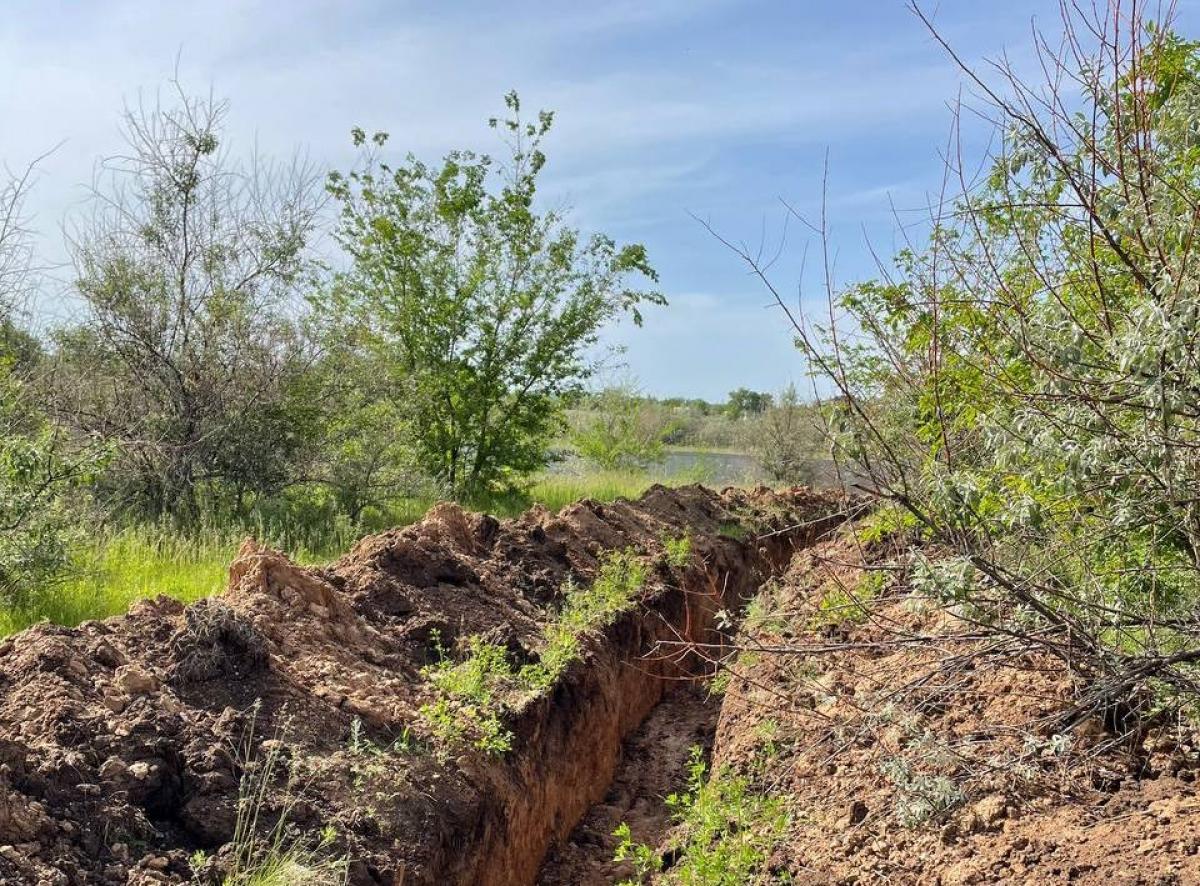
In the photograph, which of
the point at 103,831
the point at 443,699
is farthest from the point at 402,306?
the point at 103,831

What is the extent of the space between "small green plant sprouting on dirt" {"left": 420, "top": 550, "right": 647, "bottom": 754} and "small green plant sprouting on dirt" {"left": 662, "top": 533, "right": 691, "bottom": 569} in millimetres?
1961

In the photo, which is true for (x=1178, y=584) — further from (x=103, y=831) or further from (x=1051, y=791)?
(x=103, y=831)

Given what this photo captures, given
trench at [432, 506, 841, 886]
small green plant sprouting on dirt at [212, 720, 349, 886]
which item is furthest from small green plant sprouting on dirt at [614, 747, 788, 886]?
small green plant sprouting on dirt at [212, 720, 349, 886]

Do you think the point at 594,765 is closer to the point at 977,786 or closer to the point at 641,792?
the point at 641,792

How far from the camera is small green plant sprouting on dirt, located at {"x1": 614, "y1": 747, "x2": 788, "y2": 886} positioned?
14.4ft

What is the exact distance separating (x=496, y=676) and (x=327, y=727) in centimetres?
142

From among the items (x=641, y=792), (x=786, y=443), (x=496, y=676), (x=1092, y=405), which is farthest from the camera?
(x=786, y=443)

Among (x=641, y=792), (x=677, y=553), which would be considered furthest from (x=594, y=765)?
(x=677, y=553)

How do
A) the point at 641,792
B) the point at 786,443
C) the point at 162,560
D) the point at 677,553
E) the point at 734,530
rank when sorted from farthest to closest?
1. the point at 786,443
2. the point at 734,530
3. the point at 677,553
4. the point at 162,560
5. the point at 641,792

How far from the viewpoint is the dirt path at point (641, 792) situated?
229 inches

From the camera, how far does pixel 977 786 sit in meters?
4.30

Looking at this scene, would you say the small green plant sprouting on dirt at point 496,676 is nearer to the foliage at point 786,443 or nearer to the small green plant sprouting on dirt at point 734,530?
the small green plant sprouting on dirt at point 734,530

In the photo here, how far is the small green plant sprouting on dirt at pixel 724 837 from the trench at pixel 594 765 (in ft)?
2.27

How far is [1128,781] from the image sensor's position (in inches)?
163
